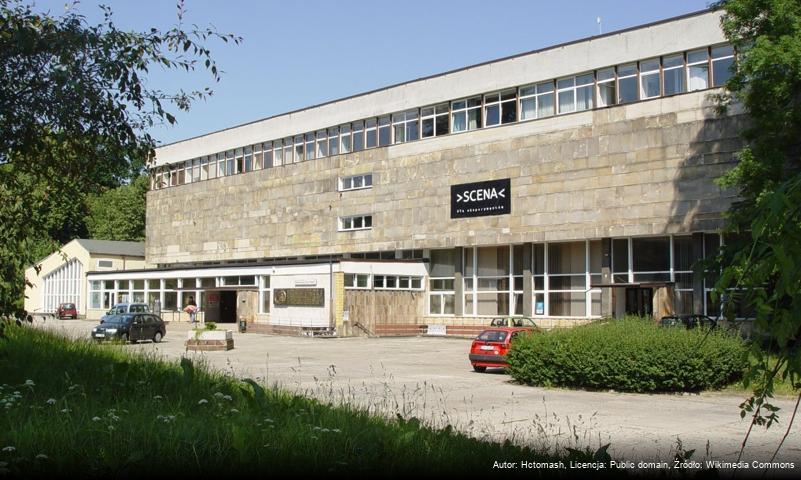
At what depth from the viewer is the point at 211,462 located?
6547 millimetres

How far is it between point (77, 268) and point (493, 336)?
2343 inches

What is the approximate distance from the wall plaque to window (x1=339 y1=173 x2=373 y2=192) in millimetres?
8603

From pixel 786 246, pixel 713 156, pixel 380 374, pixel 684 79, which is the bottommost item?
pixel 380 374

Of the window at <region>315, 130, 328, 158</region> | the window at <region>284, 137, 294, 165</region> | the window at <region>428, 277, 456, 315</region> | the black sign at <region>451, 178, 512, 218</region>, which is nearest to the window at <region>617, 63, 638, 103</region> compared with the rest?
the black sign at <region>451, 178, 512, 218</region>

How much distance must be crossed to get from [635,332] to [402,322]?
102 ft

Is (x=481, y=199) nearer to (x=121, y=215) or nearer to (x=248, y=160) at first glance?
(x=248, y=160)

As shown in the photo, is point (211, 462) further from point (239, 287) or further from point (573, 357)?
point (239, 287)

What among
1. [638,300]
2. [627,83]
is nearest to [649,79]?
[627,83]

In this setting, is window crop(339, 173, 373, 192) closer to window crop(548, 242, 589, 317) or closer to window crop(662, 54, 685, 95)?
window crop(548, 242, 589, 317)

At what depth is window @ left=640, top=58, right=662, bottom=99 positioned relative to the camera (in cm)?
4044

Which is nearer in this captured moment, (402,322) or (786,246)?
(786,246)

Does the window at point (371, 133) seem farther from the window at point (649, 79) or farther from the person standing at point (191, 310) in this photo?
the window at point (649, 79)

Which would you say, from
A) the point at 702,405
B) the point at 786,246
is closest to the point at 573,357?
the point at 702,405

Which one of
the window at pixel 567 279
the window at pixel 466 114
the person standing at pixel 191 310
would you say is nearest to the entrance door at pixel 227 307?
the person standing at pixel 191 310
